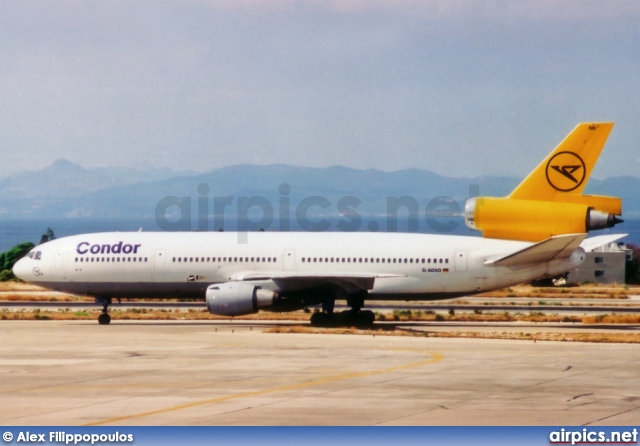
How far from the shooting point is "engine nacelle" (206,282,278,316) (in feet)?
129

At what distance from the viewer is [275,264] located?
4212 centimetres

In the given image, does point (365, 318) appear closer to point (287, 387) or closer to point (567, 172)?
point (567, 172)

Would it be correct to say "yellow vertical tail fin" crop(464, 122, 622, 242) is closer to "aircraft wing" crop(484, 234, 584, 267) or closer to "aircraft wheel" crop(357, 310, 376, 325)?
"aircraft wing" crop(484, 234, 584, 267)

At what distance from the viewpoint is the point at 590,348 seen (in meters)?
30.3

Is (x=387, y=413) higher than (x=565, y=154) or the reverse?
the reverse

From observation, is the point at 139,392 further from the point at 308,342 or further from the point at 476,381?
the point at 308,342

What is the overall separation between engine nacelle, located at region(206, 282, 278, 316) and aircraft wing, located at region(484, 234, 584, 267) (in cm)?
888

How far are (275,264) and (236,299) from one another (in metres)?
3.38

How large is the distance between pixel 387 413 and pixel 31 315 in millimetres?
33520

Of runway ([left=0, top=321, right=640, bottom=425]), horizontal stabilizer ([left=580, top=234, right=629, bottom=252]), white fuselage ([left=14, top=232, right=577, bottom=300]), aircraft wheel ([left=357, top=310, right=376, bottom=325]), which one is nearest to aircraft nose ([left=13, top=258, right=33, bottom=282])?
white fuselage ([left=14, top=232, right=577, bottom=300])

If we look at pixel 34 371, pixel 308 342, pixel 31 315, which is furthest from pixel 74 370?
pixel 31 315

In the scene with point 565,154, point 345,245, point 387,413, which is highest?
point 565,154

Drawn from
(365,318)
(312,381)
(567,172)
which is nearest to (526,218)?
(567,172)

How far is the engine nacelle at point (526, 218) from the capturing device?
37500 mm
